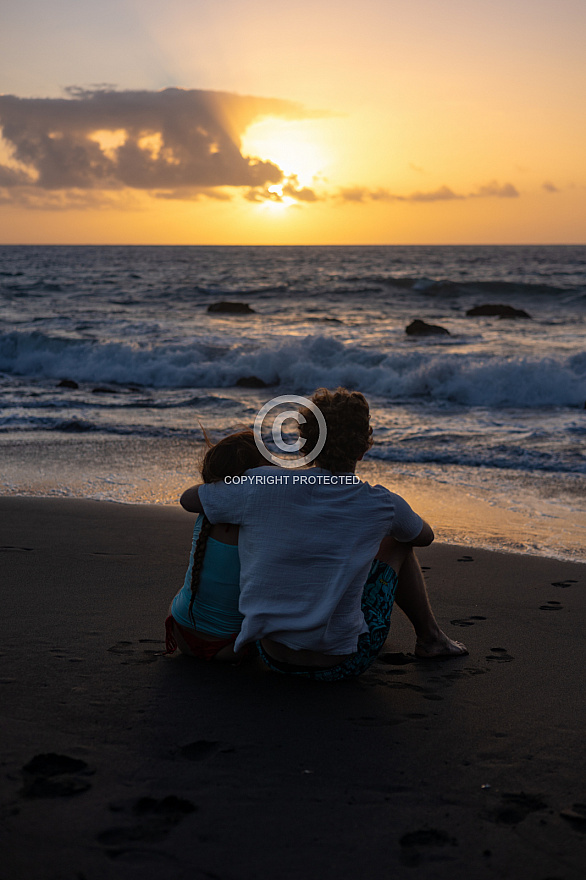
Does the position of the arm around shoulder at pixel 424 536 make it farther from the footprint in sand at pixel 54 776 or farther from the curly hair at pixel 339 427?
the footprint in sand at pixel 54 776

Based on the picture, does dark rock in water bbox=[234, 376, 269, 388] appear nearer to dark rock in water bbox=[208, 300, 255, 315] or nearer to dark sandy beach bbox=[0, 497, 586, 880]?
dark sandy beach bbox=[0, 497, 586, 880]

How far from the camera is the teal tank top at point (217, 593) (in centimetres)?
269

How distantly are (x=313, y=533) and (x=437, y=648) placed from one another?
93 cm

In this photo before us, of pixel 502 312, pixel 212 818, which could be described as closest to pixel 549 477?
pixel 212 818

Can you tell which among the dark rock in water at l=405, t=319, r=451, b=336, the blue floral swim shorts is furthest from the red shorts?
the dark rock in water at l=405, t=319, r=451, b=336

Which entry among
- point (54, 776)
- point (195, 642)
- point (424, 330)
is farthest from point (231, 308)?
point (54, 776)

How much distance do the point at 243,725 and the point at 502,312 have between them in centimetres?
2572

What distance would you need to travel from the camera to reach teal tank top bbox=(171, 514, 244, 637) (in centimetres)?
269

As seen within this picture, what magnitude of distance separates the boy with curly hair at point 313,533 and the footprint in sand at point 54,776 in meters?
0.73

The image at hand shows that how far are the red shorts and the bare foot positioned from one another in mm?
814

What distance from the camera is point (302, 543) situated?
2.50m

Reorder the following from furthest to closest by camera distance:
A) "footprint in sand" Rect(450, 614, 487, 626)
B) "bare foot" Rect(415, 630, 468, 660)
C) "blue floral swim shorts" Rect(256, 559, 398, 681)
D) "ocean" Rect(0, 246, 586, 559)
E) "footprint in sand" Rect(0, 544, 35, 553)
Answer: "ocean" Rect(0, 246, 586, 559) → "footprint in sand" Rect(0, 544, 35, 553) → "footprint in sand" Rect(450, 614, 487, 626) → "bare foot" Rect(415, 630, 468, 660) → "blue floral swim shorts" Rect(256, 559, 398, 681)

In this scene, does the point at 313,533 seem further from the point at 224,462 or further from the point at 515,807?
the point at 515,807

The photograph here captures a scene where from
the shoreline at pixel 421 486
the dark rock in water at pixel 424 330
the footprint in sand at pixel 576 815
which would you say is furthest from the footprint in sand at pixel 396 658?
the dark rock in water at pixel 424 330
